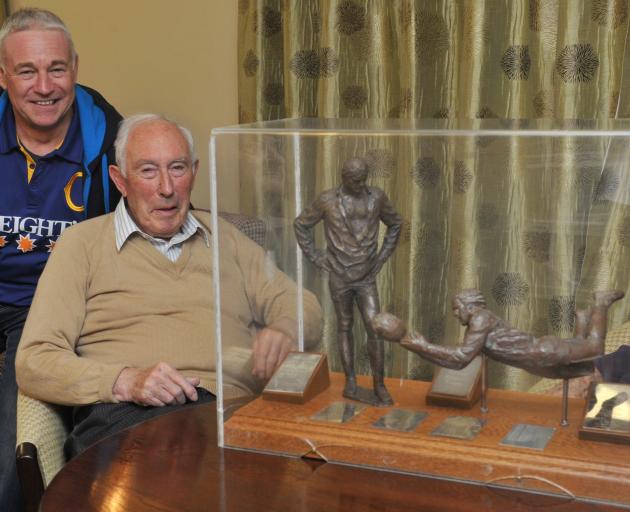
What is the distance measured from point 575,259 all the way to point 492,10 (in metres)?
1.36

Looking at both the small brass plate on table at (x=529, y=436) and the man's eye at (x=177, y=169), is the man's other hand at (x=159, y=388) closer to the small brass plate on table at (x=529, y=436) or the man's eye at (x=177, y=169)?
the man's eye at (x=177, y=169)

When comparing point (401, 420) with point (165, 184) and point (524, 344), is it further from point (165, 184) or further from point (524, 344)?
point (165, 184)

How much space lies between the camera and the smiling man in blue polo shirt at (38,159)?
7.72 feet

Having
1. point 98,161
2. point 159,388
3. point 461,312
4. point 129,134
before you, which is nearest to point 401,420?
point 461,312

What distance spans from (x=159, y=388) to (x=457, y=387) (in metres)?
0.67

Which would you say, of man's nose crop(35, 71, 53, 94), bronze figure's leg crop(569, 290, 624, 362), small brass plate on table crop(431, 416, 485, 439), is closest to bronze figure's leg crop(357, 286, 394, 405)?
→ small brass plate on table crop(431, 416, 485, 439)

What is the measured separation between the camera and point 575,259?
1.29 meters

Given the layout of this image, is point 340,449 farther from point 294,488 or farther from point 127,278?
point 127,278

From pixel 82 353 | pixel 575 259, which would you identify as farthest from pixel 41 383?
pixel 575 259

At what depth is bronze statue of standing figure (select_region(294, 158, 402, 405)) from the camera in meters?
1.35

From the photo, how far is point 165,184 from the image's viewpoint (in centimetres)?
204

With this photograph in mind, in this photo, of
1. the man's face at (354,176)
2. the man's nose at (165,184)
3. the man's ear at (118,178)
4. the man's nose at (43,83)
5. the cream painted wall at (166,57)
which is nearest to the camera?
the man's face at (354,176)

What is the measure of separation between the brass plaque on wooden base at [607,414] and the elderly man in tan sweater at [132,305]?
0.82 m

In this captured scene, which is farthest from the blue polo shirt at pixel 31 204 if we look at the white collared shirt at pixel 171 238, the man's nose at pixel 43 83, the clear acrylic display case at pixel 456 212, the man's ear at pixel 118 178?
the clear acrylic display case at pixel 456 212
